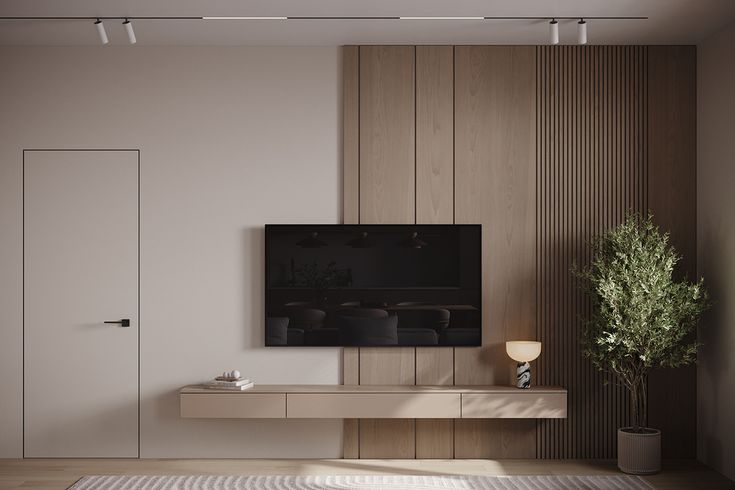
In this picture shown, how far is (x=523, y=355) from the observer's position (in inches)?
181

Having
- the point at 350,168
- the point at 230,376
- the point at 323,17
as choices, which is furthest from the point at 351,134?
the point at 230,376

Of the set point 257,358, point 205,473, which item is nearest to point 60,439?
point 205,473

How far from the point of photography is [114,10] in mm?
4207

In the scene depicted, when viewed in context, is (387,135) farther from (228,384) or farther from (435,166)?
(228,384)

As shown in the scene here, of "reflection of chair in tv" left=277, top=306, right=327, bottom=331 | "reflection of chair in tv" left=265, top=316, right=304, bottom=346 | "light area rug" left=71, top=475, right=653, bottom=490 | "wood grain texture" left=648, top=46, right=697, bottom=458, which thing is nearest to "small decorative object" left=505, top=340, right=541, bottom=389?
"light area rug" left=71, top=475, right=653, bottom=490

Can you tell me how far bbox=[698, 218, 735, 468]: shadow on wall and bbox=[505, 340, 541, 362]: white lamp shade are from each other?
1.08m

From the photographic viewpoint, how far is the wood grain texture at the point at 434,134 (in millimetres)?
4848

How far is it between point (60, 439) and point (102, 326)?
79cm

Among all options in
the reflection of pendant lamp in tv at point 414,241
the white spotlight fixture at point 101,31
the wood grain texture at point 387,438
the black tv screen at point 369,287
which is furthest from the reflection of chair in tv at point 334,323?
the white spotlight fixture at point 101,31

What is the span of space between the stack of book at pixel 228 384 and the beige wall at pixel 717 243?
9.53ft

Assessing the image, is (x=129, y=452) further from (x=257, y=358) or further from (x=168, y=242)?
(x=168, y=242)

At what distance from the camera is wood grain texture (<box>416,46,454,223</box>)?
15.9ft

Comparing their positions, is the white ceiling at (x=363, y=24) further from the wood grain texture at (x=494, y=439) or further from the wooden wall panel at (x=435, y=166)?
the wood grain texture at (x=494, y=439)

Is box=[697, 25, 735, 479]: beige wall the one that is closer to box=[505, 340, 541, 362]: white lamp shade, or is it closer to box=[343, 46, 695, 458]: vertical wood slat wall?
box=[343, 46, 695, 458]: vertical wood slat wall
